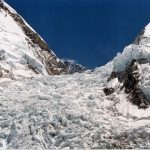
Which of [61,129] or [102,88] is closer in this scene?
[61,129]

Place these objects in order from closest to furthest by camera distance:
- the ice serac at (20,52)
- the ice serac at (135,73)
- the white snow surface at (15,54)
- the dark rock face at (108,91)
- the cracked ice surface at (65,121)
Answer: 1. the cracked ice surface at (65,121)
2. the ice serac at (135,73)
3. the dark rock face at (108,91)
4. the white snow surface at (15,54)
5. the ice serac at (20,52)

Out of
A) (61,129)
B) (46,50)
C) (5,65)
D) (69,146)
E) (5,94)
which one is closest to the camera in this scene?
(69,146)

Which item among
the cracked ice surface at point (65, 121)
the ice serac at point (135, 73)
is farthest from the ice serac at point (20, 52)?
the ice serac at point (135, 73)

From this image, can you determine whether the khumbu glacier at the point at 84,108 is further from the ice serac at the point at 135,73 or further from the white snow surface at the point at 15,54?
the white snow surface at the point at 15,54

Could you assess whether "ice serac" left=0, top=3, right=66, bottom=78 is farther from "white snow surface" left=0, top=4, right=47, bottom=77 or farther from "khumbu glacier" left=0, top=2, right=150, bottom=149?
"khumbu glacier" left=0, top=2, right=150, bottom=149

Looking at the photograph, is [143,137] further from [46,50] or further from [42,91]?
[46,50]

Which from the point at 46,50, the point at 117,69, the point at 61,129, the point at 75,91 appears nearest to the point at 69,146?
the point at 61,129

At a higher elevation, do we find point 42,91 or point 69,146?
point 42,91

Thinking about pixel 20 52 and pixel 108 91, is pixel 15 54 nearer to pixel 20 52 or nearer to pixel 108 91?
pixel 20 52

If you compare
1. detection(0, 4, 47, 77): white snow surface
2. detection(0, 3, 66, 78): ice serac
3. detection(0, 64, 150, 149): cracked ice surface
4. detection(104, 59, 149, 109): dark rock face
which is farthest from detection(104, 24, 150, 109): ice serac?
detection(0, 4, 47, 77): white snow surface
